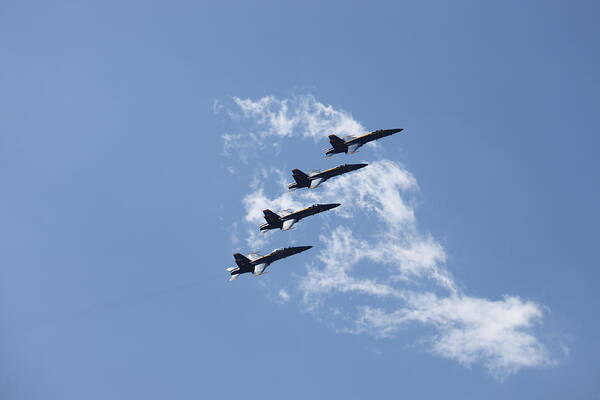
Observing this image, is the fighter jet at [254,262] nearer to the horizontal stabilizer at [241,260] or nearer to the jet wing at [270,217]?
the horizontal stabilizer at [241,260]

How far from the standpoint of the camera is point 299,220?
133 m

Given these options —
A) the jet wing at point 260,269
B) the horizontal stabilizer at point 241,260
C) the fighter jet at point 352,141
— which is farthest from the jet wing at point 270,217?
the fighter jet at point 352,141

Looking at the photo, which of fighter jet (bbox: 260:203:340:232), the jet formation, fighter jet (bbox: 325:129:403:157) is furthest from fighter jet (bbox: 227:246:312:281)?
fighter jet (bbox: 325:129:403:157)

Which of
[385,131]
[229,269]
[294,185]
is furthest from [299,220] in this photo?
[385,131]

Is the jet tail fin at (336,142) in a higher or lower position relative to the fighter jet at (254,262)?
higher

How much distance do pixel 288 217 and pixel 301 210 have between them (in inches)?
145

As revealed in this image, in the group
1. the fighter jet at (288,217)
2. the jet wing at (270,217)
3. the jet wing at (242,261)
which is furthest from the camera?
the fighter jet at (288,217)

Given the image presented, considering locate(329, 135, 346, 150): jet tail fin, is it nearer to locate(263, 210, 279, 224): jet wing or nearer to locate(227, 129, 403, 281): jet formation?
locate(227, 129, 403, 281): jet formation

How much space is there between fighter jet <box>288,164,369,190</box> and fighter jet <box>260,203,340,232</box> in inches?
213

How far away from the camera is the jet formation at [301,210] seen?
12719cm

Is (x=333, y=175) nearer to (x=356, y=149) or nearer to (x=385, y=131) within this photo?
(x=356, y=149)

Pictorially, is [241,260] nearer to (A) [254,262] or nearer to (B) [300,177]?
(A) [254,262]

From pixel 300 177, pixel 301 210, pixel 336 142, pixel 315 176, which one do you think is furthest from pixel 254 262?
pixel 336 142

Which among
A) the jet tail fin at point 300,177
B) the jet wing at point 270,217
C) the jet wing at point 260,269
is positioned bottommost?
the jet wing at point 260,269
